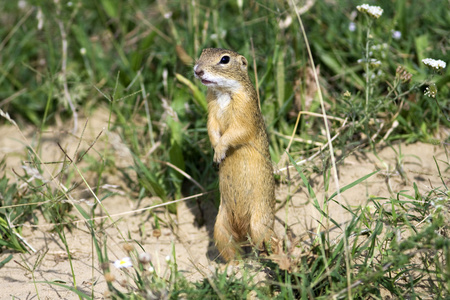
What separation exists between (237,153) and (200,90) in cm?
110

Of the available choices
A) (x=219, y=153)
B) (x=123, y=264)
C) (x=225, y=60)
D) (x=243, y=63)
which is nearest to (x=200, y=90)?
(x=243, y=63)

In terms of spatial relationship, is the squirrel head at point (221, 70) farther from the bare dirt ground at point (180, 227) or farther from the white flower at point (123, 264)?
the white flower at point (123, 264)

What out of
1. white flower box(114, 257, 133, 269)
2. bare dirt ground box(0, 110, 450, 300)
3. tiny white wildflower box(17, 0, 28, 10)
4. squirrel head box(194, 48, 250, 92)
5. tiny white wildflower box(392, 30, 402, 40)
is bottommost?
bare dirt ground box(0, 110, 450, 300)

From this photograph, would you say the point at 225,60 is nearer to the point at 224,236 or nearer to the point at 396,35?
the point at 224,236

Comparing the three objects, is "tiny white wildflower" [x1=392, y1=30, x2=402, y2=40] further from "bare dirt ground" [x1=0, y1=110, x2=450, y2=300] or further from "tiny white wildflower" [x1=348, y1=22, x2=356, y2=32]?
"bare dirt ground" [x1=0, y1=110, x2=450, y2=300]

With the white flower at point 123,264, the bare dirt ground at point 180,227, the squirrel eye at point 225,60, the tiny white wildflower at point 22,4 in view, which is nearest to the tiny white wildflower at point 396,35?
the bare dirt ground at point 180,227

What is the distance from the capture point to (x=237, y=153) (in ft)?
11.0

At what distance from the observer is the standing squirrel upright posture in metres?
3.28

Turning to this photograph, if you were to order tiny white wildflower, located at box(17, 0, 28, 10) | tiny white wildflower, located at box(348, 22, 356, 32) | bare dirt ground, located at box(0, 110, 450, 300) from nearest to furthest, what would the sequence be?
bare dirt ground, located at box(0, 110, 450, 300), tiny white wildflower, located at box(348, 22, 356, 32), tiny white wildflower, located at box(17, 0, 28, 10)

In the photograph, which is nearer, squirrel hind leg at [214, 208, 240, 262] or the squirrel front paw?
the squirrel front paw

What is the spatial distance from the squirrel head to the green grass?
0.46 meters

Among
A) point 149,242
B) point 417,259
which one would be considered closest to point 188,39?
point 149,242

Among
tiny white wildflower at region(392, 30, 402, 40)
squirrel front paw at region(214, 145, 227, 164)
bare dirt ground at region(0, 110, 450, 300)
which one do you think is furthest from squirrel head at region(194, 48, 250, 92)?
tiny white wildflower at region(392, 30, 402, 40)

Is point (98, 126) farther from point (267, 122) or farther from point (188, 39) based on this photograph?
point (267, 122)
